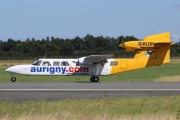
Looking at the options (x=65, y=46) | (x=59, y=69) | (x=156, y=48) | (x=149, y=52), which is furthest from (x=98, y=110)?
(x=65, y=46)

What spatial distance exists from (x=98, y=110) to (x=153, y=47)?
1918 centimetres

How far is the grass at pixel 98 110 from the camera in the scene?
11641 millimetres

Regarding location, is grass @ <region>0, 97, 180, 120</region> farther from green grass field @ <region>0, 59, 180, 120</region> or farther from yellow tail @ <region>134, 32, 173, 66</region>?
yellow tail @ <region>134, 32, 173, 66</region>

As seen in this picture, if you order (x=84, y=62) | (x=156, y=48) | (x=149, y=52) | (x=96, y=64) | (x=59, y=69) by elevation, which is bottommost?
(x=59, y=69)

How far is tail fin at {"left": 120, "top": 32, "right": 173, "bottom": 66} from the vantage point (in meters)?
30.9

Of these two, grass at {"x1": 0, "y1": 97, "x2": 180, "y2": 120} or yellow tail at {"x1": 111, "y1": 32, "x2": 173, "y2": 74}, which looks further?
yellow tail at {"x1": 111, "y1": 32, "x2": 173, "y2": 74}

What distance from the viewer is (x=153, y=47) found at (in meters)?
31.6

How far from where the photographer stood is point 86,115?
468 inches

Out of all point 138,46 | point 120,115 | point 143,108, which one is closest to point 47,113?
point 120,115

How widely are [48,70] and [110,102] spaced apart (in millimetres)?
17318

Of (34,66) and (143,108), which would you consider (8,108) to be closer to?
(143,108)

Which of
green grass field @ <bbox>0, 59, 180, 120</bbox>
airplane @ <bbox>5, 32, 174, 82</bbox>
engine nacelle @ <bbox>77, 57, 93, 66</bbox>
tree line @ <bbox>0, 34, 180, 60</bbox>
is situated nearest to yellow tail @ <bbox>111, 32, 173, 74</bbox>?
airplane @ <bbox>5, 32, 174, 82</bbox>

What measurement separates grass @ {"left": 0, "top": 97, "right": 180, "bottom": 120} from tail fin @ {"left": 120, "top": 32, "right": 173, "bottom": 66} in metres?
15.6

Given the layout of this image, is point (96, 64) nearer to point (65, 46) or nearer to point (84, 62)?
point (84, 62)
